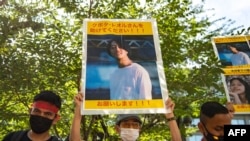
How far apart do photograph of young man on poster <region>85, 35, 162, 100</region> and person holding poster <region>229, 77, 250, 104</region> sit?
1479mm

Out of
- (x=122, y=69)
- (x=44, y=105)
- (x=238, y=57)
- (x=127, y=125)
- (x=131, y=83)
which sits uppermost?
A: (x=238, y=57)

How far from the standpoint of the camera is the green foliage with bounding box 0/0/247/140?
640 cm

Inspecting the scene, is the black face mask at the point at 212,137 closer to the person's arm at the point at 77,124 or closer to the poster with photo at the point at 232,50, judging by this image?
the person's arm at the point at 77,124

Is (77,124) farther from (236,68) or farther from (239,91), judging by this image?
(236,68)

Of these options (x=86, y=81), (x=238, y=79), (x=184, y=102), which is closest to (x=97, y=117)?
(x=184, y=102)

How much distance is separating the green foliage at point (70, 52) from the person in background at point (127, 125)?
2.44 metres

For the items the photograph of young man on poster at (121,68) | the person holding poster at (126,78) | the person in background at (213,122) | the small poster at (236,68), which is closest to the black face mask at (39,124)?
the photograph of young man on poster at (121,68)

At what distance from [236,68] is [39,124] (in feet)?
9.77

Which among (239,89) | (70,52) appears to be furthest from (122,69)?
(70,52)

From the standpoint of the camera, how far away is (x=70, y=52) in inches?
278

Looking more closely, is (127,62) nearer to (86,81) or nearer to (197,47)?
(86,81)

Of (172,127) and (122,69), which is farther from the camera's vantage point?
(122,69)

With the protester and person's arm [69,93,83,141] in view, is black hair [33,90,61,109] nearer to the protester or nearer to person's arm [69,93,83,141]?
the protester

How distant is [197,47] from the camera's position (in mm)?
7863
